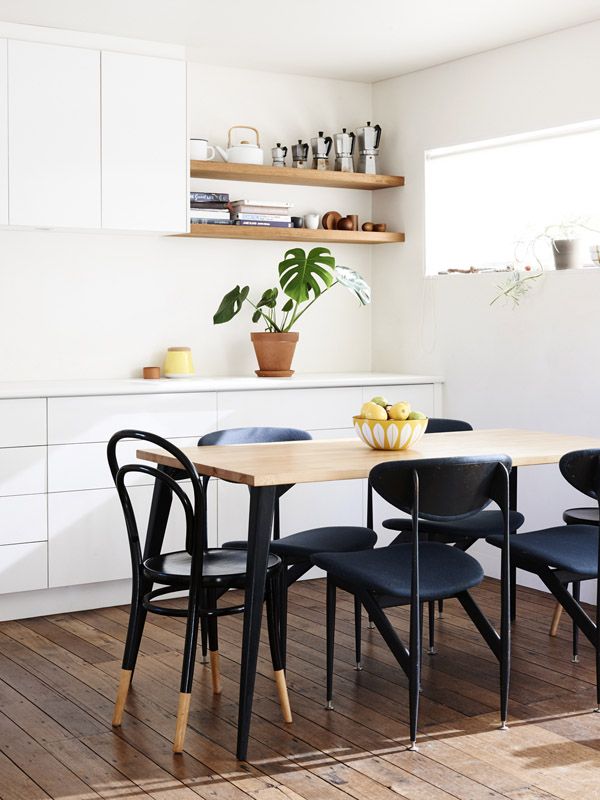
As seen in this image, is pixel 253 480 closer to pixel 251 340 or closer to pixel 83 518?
pixel 83 518

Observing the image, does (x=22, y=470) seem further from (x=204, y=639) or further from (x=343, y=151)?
(x=343, y=151)

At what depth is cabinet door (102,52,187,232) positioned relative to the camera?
4.91m

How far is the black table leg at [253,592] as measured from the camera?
302cm

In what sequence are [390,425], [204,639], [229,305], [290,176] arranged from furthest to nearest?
[290,176] → [229,305] → [204,639] → [390,425]

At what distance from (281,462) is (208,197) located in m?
2.41

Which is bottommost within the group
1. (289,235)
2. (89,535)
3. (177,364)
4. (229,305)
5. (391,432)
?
(89,535)

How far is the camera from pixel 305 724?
328 centimetres

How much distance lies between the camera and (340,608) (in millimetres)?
4695

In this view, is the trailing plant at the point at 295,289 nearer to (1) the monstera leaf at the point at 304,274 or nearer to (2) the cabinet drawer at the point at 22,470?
(1) the monstera leaf at the point at 304,274

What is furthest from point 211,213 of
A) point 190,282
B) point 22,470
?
point 22,470

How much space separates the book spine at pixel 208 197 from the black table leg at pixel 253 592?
262cm

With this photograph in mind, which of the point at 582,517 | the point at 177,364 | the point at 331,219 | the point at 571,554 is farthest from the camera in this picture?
the point at 331,219

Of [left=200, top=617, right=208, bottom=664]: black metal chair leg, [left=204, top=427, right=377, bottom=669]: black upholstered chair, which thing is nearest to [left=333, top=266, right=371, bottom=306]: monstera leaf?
[left=204, top=427, right=377, bottom=669]: black upholstered chair

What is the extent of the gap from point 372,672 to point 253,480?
3.68 feet
